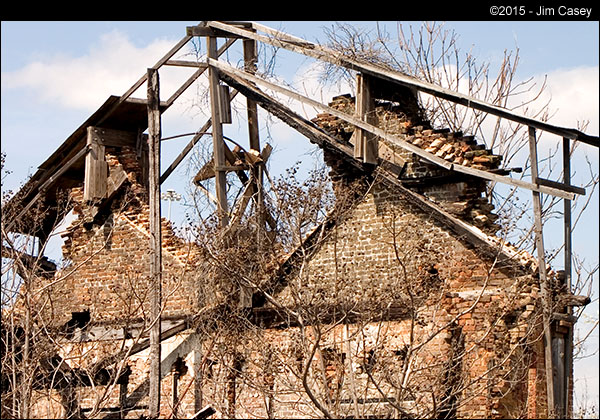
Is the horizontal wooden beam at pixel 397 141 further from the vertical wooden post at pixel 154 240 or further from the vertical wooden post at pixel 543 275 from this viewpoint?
the vertical wooden post at pixel 154 240

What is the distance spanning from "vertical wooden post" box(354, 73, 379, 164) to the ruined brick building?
0.02 m

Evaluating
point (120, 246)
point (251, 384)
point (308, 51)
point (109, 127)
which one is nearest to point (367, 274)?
point (251, 384)

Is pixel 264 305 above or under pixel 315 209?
under

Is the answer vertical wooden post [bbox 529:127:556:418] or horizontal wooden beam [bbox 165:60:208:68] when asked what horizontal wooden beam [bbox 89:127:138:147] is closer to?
horizontal wooden beam [bbox 165:60:208:68]

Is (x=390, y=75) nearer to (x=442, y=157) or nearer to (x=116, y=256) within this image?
(x=442, y=157)

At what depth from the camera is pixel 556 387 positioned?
11641mm

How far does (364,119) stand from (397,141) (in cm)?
93

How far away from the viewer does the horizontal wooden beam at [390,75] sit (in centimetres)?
1152

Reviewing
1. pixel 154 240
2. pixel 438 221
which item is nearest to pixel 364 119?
pixel 438 221

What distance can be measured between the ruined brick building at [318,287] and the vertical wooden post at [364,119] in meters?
0.02

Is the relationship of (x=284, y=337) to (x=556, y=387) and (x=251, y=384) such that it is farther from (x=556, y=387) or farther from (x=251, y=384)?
(x=556, y=387)

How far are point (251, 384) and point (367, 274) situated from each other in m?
2.59

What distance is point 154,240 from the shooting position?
14180mm

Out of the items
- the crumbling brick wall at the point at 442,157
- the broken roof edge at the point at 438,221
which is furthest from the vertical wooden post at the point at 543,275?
the crumbling brick wall at the point at 442,157
